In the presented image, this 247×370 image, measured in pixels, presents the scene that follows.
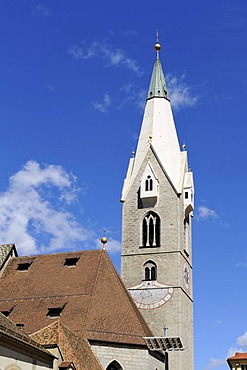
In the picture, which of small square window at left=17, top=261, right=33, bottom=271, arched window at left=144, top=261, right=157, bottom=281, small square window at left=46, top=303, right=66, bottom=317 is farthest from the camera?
arched window at left=144, top=261, right=157, bottom=281

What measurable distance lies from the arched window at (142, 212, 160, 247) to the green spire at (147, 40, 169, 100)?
9268 millimetres

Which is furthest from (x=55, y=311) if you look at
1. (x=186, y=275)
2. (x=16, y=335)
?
(x=186, y=275)

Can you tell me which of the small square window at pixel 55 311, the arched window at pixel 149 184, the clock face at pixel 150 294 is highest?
the arched window at pixel 149 184

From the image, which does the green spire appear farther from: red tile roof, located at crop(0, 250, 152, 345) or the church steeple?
red tile roof, located at crop(0, 250, 152, 345)

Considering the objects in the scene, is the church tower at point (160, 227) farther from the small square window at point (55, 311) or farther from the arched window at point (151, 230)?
the small square window at point (55, 311)

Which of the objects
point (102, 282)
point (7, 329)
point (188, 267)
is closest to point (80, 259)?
point (102, 282)

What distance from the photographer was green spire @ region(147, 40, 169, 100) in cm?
4653

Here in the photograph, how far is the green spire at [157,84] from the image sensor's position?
46.5m

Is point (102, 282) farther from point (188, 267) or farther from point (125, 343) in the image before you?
point (188, 267)

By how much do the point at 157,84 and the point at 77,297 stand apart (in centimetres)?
1897

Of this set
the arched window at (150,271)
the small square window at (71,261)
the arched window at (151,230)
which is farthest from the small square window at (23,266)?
the arched window at (151,230)

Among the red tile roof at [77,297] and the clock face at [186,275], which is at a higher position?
the clock face at [186,275]

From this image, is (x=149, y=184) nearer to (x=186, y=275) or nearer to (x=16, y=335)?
(x=186, y=275)

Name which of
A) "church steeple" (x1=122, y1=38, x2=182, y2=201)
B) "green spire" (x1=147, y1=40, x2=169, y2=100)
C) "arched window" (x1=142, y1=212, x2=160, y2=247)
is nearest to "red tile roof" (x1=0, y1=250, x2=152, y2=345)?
"arched window" (x1=142, y1=212, x2=160, y2=247)
